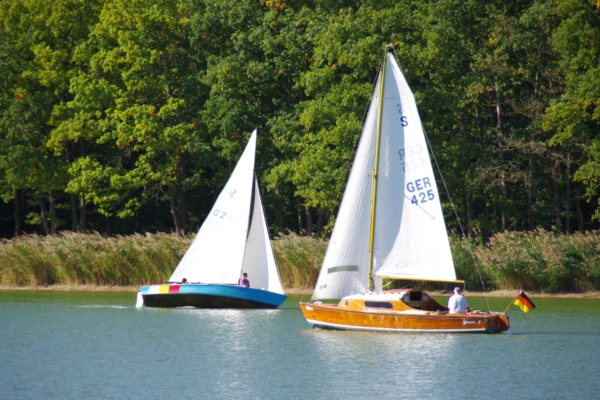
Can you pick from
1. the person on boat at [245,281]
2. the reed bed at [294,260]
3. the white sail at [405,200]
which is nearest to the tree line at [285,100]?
the reed bed at [294,260]

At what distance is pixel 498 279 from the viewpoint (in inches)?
1462

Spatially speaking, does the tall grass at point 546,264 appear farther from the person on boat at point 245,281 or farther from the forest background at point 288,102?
the person on boat at point 245,281

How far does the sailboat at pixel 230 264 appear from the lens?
32938mm

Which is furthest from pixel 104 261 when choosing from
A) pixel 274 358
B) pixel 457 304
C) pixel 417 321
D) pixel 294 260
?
pixel 457 304

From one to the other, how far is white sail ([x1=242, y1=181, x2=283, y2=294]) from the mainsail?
7402mm

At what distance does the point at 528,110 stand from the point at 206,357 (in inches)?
976

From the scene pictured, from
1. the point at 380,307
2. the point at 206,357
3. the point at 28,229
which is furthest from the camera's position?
the point at 28,229

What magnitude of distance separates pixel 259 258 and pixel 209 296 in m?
2.14

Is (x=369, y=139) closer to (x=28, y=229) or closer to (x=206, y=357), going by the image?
(x=206, y=357)

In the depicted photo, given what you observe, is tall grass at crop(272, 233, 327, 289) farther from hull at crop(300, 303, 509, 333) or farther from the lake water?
hull at crop(300, 303, 509, 333)

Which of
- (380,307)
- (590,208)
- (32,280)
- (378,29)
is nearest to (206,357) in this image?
(380,307)

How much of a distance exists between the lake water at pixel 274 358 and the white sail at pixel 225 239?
2.39 m

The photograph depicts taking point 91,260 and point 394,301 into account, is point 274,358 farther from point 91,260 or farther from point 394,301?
point 91,260

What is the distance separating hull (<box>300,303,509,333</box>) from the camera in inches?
977
